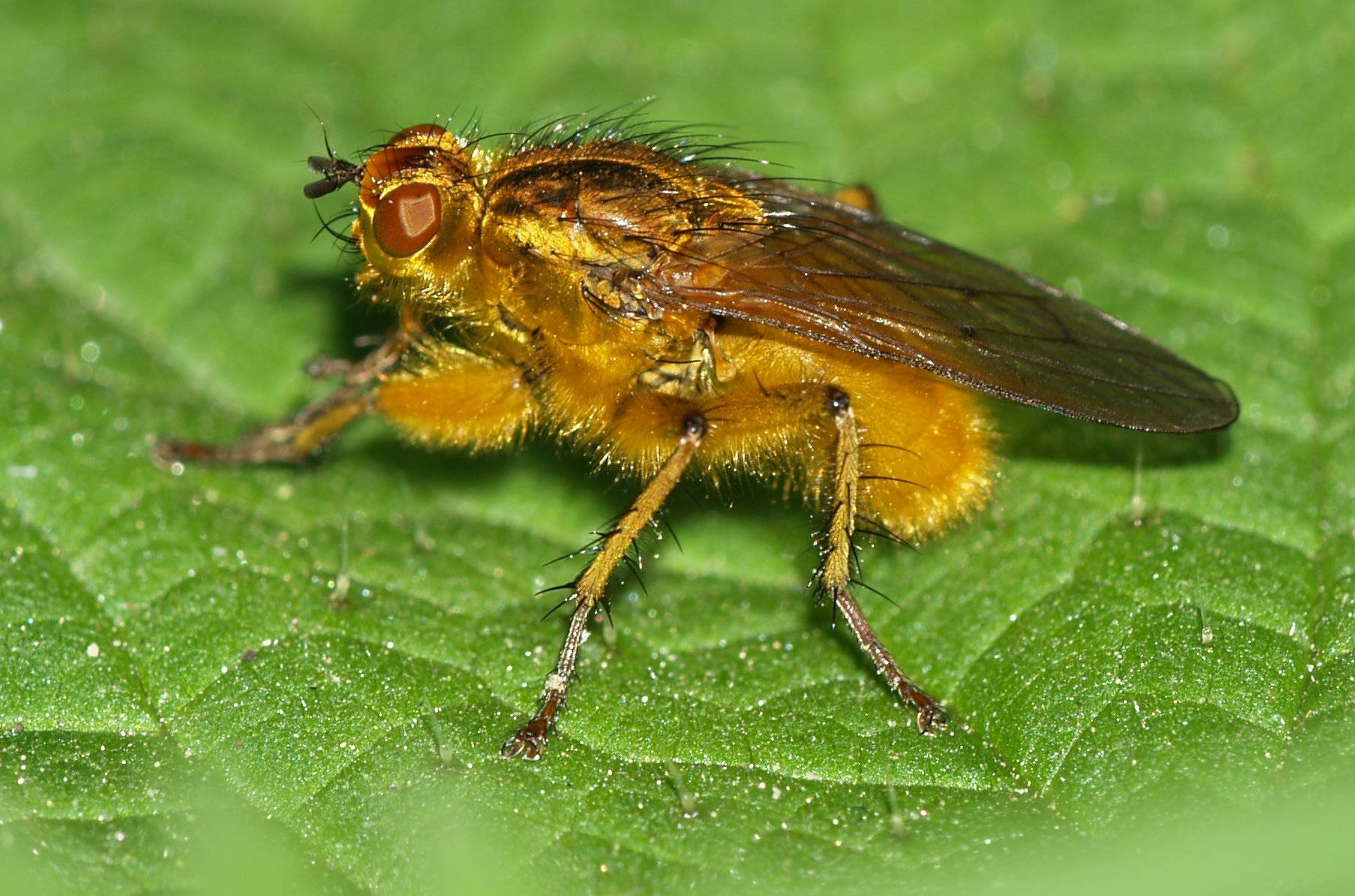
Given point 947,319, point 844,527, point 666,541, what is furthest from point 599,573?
point 947,319

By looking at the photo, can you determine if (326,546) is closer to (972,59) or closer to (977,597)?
(977,597)

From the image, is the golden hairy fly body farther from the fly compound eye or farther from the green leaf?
the green leaf

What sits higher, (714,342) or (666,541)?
(714,342)

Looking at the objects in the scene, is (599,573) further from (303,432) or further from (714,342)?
(303,432)

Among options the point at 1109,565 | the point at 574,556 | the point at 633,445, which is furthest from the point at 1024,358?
the point at 574,556

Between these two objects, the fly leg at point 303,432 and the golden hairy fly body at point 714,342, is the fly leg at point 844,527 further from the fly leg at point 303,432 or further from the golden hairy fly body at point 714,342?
the fly leg at point 303,432
